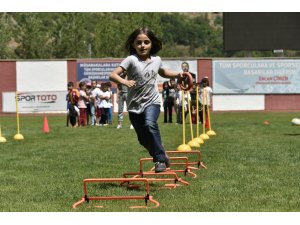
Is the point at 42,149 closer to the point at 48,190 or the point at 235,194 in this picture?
the point at 48,190

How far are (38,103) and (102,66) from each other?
585 centimetres

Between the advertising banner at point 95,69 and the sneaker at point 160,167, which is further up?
the advertising banner at point 95,69

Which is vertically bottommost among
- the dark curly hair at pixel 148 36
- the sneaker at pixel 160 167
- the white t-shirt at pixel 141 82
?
the sneaker at pixel 160 167

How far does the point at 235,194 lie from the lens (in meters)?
7.62

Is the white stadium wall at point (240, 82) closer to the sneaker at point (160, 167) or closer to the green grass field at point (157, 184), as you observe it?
the green grass field at point (157, 184)

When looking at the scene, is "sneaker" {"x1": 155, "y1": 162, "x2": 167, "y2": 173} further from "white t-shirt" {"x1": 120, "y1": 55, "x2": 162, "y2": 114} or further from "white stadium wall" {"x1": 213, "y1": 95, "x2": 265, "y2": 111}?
"white stadium wall" {"x1": 213, "y1": 95, "x2": 265, "y2": 111}

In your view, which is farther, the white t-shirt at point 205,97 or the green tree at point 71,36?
the green tree at point 71,36

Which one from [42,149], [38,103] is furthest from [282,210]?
[38,103]

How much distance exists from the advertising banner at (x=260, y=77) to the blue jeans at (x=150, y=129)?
38309 mm

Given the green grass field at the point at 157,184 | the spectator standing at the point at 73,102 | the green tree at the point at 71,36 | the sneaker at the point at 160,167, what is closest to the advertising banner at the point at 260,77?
the spectator standing at the point at 73,102

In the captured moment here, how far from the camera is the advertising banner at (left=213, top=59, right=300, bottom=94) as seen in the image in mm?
46594

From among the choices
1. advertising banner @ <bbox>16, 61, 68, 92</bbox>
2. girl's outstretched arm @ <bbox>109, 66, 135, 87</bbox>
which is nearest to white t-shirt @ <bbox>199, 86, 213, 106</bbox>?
girl's outstretched arm @ <bbox>109, 66, 135, 87</bbox>

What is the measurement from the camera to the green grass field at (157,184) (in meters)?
6.98

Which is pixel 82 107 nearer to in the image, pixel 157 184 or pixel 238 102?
pixel 157 184
